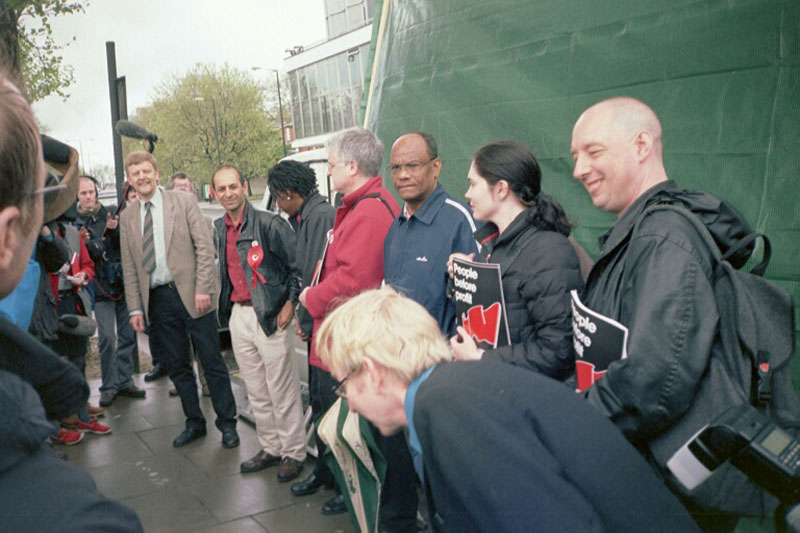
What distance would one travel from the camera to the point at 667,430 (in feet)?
5.74

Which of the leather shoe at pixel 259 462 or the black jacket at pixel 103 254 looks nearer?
the leather shoe at pixel 259 462

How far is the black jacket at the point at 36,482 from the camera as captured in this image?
27.2 inches

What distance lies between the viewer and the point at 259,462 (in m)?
4.57

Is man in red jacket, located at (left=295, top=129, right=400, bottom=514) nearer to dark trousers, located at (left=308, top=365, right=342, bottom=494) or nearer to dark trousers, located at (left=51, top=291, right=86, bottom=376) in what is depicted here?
dark trousers, located at (left=308, top=365, right=342, bottom=494)

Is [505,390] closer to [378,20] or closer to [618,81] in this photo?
[618,81]

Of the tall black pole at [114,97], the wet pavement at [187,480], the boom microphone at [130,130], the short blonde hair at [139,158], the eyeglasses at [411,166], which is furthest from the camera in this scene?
the tall black pole at [114,97]

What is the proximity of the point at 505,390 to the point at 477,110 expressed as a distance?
2802 millimetres

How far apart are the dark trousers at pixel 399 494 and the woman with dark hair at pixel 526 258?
0.91m

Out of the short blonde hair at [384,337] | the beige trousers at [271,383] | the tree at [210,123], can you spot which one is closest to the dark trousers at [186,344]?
the beige trousers at [271,383]

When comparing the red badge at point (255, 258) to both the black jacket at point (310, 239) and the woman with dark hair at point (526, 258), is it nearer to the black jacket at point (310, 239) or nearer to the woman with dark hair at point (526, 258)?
the black jacket at point (310, 239)

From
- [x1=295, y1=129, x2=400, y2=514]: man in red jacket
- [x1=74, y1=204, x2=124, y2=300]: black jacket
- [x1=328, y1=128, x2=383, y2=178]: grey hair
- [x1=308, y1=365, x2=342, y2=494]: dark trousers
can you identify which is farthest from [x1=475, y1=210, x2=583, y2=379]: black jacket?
[x1=74, y1=204, x2=124, y2=300]: black jacket

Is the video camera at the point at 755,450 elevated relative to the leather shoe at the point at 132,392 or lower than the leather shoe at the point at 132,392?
elevated

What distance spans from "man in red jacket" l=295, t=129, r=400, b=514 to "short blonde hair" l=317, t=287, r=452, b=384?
1585 mm

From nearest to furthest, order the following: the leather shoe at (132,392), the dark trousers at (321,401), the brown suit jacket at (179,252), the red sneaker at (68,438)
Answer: the dark trousers at (321,401)
the brown suit jacket at (179,252)
the red sneaker at (68,438)
the leather shoe at (132,392)
